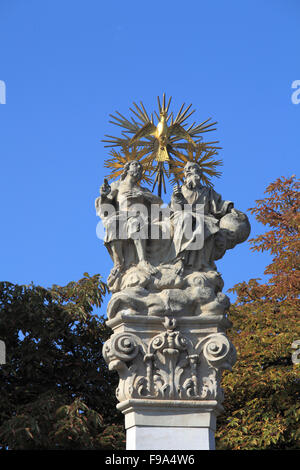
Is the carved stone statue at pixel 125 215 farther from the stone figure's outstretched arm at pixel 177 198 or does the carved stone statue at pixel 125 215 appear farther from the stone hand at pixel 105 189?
the stone figure's outstretched arm at pixel 177 198

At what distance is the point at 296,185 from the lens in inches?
832

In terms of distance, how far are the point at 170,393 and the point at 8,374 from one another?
806 cm

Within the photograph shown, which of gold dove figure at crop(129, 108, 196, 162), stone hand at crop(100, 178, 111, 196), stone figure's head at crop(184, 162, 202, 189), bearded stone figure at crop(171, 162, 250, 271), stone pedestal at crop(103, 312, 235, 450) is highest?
gold dove figure at crop(129, 108, 196, 162)

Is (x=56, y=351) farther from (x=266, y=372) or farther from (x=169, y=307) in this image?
(x=169, y=307)

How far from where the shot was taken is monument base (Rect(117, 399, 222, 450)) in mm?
8820

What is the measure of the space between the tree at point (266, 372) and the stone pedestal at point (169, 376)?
5365 millimetres

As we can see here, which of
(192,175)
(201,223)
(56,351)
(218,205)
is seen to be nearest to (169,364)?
(201,223)

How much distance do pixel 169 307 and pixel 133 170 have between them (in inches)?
77.0

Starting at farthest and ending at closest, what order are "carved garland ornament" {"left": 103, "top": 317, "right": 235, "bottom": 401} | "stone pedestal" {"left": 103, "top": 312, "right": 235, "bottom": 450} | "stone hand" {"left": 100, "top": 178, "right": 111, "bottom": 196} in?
"stone hand" {"left": 100, "top": 178, "right": 111, "bottom": 196} < "carved garland ornament" {"left": 103, "top": 317, "right": 235, "bottom": 401} < "stone pedestal" {"left": 103, "top": 312, "right": 235, "bottom": 450}

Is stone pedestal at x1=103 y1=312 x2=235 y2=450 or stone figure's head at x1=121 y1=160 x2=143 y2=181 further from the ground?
stone figure's head at x1=121 y1=160 x2=143 y2=181

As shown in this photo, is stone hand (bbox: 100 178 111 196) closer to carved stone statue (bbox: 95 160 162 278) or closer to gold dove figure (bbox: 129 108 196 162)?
carved stone statue (bbox: 95 160 162 278)

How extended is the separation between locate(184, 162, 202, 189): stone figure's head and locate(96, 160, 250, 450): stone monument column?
0.01 m

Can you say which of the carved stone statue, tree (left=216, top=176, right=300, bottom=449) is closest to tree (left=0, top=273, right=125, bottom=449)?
tree (left=216, top=176, right=300, bottom=449)

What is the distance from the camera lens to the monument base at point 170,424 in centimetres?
882
